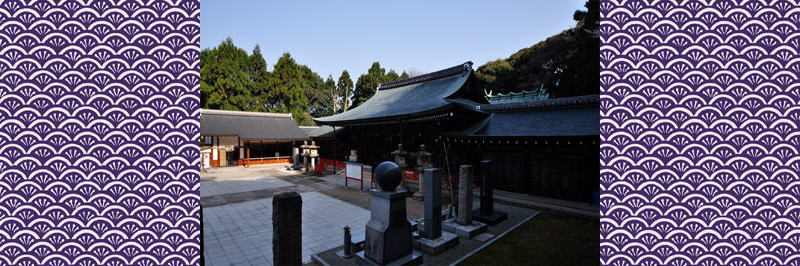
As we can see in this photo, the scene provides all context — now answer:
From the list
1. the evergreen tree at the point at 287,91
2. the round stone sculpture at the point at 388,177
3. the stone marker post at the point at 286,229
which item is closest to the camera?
the stone marker post at the point at 286,229

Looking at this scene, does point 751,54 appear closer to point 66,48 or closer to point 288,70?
point 66,48

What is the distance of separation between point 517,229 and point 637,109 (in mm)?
5557

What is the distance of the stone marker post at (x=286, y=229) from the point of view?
322 centimetres

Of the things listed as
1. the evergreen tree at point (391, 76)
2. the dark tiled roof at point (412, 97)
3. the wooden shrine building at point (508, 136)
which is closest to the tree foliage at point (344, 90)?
the evergreen tree at point (391, 76)

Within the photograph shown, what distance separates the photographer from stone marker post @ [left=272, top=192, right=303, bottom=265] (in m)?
3.22

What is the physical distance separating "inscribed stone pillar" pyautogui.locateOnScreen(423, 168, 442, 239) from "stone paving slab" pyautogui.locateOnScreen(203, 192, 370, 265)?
1.58 m

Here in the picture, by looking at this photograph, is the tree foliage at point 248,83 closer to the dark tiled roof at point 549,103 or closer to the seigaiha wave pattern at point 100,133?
the dark tiled roof at point 549,103

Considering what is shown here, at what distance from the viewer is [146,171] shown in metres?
1.74

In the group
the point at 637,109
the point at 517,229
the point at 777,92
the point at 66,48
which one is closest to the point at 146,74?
the point at 66,48

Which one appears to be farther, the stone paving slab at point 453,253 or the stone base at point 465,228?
the stone base at point 465,228

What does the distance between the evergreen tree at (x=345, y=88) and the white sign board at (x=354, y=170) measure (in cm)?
2870

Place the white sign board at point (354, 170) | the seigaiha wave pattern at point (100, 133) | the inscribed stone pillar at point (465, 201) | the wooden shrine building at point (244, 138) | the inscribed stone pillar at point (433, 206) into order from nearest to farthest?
the seigaiha wave pattern at point (100, 133) < the inscribed stone pillar at point (433, 206) < the inscribed stone pillar at point (465, 201) < the white sign board at point (354, 170) < the wooden shrine building at point (244, 138)

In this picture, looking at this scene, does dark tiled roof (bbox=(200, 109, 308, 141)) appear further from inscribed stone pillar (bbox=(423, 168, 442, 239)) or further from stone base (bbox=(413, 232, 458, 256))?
stone base (bbox=(413, 232, 458, 256))

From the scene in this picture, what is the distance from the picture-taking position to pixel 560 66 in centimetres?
2177
